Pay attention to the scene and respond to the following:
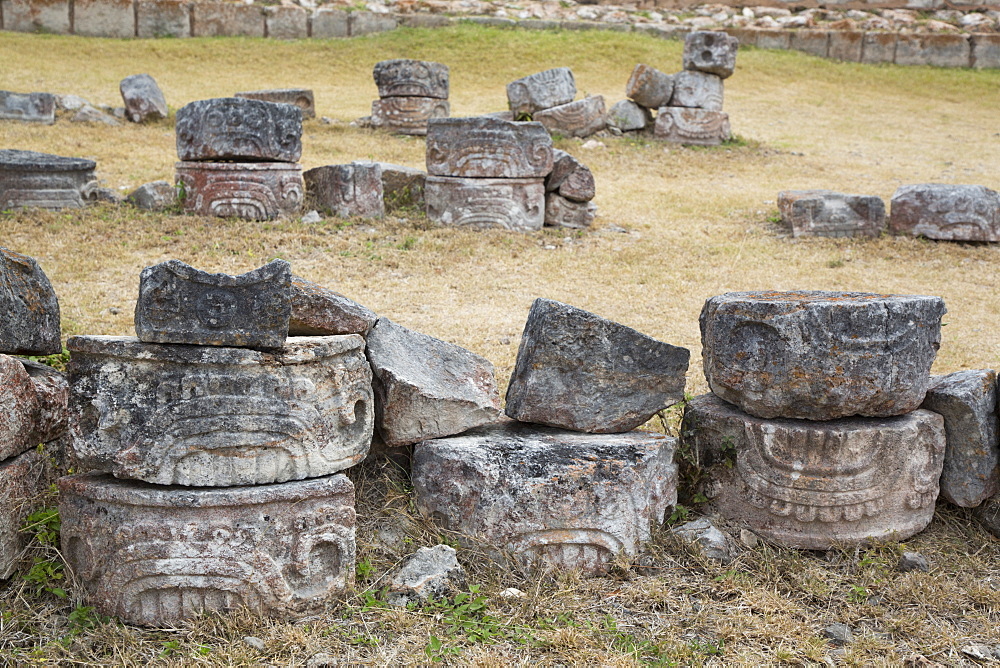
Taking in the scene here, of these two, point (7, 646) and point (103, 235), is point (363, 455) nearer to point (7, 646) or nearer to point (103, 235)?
point (7, 646)

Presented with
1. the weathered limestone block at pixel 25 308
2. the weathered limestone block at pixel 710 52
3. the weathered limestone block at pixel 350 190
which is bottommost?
the weathered limestone block at pixel 350 190

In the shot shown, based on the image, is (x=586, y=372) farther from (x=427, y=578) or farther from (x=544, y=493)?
(x=427, y=578)

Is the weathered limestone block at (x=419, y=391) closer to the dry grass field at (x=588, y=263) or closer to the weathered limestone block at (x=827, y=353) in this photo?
the dry grass field at (x=588, y=263)

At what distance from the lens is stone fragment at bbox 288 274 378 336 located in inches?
150

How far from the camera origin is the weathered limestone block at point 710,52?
610 inches

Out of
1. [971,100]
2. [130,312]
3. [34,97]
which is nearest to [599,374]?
[130,312]

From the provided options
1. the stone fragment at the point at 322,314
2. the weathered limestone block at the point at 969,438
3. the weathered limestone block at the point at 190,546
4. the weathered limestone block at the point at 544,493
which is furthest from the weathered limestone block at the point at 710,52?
the weathered limestone block at the point at 190,546

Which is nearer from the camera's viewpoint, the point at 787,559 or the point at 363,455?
the point at 363,455

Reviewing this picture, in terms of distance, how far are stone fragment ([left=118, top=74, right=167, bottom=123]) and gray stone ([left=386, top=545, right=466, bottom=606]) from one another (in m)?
12.8

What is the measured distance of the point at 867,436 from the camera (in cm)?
389

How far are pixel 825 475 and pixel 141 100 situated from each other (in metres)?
13.4

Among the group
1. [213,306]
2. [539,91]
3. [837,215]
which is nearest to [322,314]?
[213,306]

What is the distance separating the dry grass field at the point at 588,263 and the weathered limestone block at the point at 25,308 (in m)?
0.93

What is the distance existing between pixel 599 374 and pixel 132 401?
6.15ft
